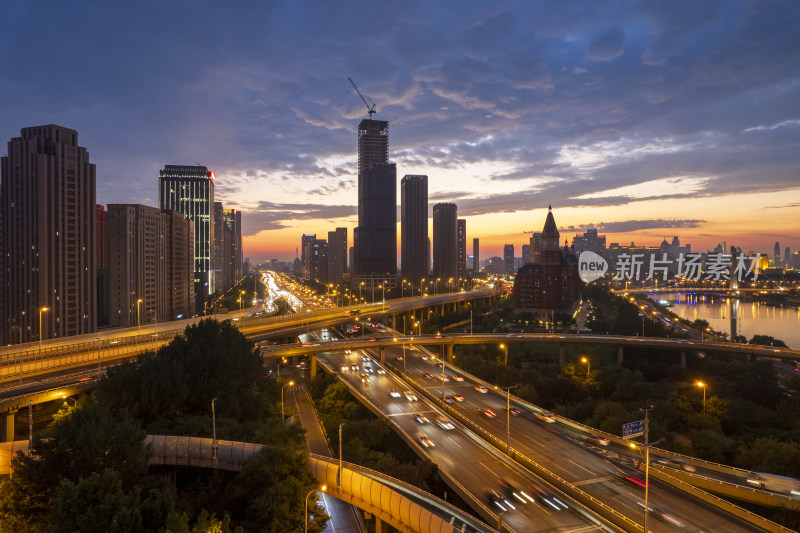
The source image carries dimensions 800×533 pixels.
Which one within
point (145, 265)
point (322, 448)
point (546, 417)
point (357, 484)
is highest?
point (145, 265)

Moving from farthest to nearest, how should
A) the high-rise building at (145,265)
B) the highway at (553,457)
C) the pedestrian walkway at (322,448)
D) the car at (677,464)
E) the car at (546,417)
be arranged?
the high-rise building at (145,265), the car at (546,417), the car at (677,464), the pedestrian walkway at (322,448), the highway at (553,457)

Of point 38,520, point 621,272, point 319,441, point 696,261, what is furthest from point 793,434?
point 696,261

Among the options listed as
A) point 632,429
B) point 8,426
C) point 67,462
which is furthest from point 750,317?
point 8,426

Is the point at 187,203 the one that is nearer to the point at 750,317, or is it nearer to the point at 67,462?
the point at 67,462

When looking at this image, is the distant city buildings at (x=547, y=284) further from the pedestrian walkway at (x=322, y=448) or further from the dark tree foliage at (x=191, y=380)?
the dark tree foliage at (x=191, y=380)

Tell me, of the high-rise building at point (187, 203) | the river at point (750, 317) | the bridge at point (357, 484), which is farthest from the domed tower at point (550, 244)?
the high-rise building at point (187, 203)

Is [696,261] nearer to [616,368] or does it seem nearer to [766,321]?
[766,321]
